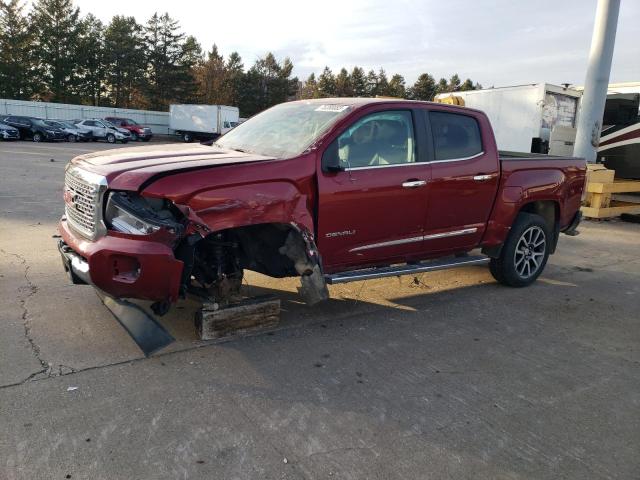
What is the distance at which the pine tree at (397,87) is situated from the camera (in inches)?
3092

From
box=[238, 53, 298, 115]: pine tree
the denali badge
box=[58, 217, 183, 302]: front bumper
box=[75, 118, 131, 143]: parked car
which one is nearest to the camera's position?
box=[58, 217, 183, 302]: front bumper

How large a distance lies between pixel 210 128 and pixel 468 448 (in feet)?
138

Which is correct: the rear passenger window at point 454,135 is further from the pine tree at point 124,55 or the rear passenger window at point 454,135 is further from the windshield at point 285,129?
the pine tree at point 124,55

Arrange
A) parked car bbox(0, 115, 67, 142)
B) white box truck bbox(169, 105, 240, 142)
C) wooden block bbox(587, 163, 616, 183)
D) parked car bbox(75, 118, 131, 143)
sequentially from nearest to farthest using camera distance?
wooden block bbox(587, 163, 616, 183) → parked car bbox(0, 115, 67, 142) → parked car bbox(75, 118, 131, 143) → white box truck bbox(169, 105, 240, 142)

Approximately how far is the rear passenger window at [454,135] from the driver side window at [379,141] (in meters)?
0.33

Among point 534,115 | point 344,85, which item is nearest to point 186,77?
point 344,85

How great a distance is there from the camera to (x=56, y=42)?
5456 cm

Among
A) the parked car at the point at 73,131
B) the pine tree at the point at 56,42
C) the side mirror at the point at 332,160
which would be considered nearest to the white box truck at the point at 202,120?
the parked car at the point at 73,131

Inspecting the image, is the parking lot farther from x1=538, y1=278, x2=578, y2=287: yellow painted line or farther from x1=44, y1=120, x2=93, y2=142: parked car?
x1=44, y1=120, x2=93, y2=142: parked car

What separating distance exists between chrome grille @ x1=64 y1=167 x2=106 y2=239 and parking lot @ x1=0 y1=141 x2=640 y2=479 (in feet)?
2.97

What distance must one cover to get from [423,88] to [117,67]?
48526mm

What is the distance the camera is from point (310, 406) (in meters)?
3.32

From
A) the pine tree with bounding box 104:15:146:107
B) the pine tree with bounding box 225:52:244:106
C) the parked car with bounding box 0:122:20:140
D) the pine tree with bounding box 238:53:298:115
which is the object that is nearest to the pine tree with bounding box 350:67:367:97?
the pine tree with bounding box 238:53:298:115

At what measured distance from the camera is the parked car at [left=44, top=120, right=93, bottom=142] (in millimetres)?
33781
